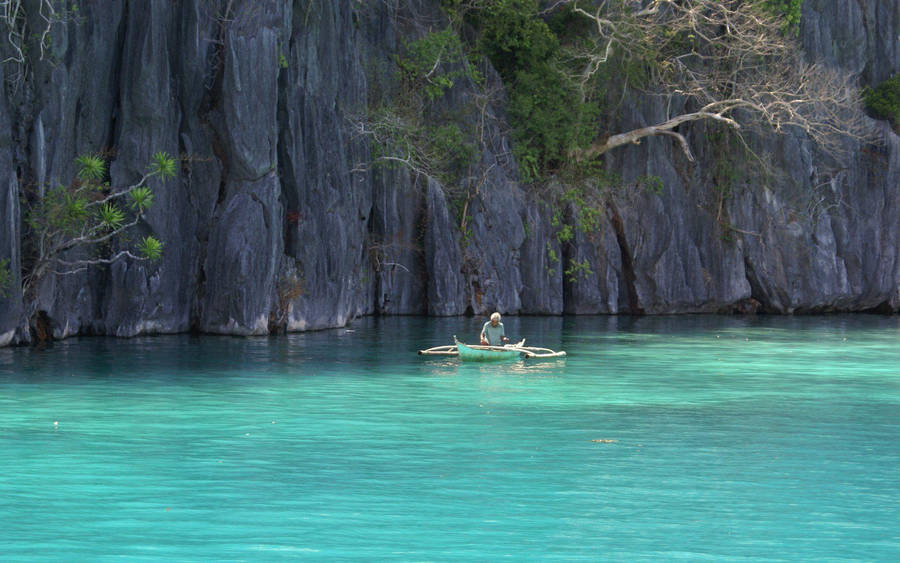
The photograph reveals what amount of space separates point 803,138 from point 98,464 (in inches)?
1469

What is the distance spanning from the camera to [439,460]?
436 inches

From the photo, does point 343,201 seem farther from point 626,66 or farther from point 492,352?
point 626,66

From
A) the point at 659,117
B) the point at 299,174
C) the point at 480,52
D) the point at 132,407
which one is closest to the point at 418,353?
→ the point at 299,174

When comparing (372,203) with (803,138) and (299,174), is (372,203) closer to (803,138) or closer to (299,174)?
(299,174)

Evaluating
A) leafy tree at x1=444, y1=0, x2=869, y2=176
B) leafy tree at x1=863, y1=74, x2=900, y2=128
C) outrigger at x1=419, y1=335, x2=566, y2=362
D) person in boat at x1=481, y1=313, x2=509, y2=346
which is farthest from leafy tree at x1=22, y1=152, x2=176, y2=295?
leafy tree at x1=863, y1=74, x2=900, y2=128

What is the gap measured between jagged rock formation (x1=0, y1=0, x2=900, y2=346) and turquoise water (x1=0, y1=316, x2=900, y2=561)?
470cm

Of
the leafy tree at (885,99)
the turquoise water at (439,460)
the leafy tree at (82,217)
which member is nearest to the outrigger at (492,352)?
the turquoise water at (439,460)

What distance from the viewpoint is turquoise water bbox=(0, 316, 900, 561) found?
8.08 metres

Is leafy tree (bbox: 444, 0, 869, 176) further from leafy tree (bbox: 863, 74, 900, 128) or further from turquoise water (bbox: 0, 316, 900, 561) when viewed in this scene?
turquoise water (bbox: 0, 316, 900, 561)

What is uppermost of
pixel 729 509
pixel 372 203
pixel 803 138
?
pixel 803 138

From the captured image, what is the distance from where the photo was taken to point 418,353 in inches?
902

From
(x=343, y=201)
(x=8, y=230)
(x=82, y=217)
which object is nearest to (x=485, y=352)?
(x=82, y=217)

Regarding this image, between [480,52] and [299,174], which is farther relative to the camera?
[480,52]

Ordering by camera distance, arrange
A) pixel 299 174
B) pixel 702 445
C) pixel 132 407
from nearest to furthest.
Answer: pixel 702 445 → pixel 132 407 → pixel 299 174
